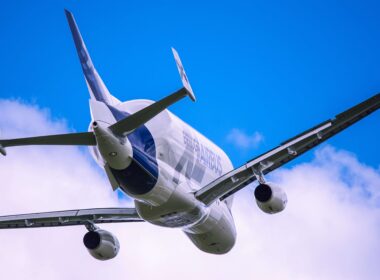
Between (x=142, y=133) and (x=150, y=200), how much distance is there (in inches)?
107

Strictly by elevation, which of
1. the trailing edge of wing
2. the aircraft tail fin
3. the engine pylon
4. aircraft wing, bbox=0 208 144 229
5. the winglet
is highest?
the aircraft tail fin

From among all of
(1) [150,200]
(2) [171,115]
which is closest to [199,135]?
(2) [171,115]

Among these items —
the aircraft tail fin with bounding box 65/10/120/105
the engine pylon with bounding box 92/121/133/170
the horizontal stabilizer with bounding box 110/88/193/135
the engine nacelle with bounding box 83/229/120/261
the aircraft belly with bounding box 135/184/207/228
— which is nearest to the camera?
the horizontal stabilizer with bounding box 110/88/193/135

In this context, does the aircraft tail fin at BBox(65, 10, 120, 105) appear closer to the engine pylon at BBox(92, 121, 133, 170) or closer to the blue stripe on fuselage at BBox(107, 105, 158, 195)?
the blue stripe on fuselage at BBox(107, 105, 158, 195)

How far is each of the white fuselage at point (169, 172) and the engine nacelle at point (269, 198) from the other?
2517 millimetres

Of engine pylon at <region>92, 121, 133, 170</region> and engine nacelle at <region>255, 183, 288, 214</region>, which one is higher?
engine pylon at <region>92, 121, 133, 170</region>

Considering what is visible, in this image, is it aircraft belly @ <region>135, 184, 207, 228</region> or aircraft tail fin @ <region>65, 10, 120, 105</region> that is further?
aircraft tail fin @ <region>65, 10, 120, 105</region>

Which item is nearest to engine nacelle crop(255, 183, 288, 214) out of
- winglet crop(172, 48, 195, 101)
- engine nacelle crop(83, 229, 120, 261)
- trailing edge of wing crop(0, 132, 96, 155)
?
engine nacelle crop(83, 229, 120, 261)

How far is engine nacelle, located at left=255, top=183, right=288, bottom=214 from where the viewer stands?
41.7 m

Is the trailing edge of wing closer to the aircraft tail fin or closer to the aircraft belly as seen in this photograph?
the aircraft tail fin

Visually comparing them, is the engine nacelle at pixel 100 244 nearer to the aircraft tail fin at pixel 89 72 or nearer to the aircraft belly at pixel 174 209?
the aircraft belly at pixel 174 209

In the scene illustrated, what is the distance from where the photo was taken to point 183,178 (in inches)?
1649

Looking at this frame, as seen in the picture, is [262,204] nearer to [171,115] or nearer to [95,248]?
[171,115]

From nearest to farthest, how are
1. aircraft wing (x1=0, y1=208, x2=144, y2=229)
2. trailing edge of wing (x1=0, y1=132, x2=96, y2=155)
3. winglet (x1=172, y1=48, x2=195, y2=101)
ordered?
winglet (x1=172, y1=48, x2=195, y2=101), trailing edge of wing (x1=0, y1=132, x2=96, y2=155), aircraft wing (x1=0, y1=208, x2=144, y2=229)
